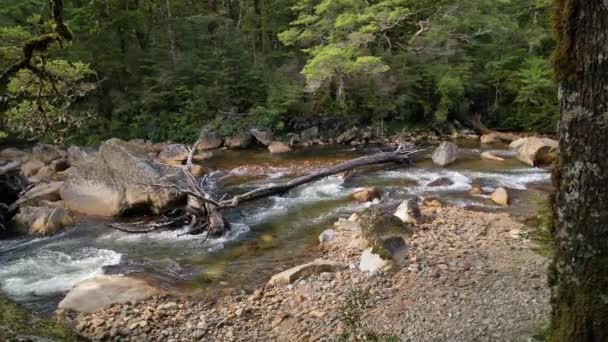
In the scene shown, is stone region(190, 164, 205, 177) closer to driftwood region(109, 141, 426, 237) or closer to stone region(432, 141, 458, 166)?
driftwood region(109, 141, 426, 237)

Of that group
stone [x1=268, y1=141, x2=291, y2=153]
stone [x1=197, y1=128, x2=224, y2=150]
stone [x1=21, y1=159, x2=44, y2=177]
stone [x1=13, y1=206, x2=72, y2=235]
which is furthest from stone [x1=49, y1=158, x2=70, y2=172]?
stone [x1=268, y1=141, x2=291, y2=153]

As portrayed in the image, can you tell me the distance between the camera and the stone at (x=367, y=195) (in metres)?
11.4

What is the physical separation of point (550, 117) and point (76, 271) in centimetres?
1962

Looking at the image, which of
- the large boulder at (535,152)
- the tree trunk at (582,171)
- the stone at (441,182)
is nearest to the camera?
the tree trunk at (582,171)

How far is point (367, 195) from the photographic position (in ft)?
37.4

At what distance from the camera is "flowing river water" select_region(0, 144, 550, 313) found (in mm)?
7488

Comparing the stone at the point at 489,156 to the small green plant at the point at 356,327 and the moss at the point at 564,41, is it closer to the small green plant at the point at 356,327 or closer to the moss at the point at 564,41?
the small green plant at the point at 356,327

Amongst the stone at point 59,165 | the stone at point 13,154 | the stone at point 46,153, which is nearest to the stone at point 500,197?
the stone at point 59,165

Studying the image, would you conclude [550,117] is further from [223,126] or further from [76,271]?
[76,271]

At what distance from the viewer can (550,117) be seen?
1991 cm

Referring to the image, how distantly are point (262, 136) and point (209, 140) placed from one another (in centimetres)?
250

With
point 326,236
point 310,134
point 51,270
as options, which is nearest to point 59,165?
point 51,270

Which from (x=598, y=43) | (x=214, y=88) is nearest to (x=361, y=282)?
(x=598, y=43)

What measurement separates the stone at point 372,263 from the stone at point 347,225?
150cm
